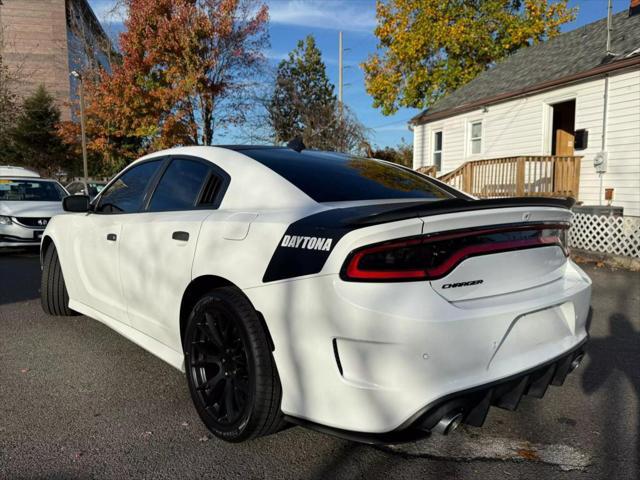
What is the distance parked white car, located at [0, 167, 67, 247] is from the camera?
8.94m

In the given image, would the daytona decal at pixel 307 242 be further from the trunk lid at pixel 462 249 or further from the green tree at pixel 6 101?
the green tree at pixel 6 101

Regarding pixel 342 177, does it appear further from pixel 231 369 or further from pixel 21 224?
pixel 21 224

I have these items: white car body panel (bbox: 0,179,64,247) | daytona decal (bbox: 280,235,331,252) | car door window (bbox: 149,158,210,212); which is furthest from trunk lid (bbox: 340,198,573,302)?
white car body panel (bbox: 0,179,64,247)

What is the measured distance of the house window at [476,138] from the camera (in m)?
15.9

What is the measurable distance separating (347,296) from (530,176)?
11.8 meters

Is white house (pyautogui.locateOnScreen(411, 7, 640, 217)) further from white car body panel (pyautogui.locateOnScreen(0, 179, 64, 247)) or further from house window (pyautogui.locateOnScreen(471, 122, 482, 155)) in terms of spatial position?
white car body panel (pyautogui.locateOnScreen(0, 179, 64, 247))

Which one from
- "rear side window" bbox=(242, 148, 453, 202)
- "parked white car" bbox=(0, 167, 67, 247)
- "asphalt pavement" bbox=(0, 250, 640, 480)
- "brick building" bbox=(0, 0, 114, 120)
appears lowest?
"asphalt pavement" bbox=(0, 250, 640, 480)

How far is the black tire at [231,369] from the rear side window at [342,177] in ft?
2.37

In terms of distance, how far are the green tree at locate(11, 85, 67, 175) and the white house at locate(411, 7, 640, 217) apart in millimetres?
24990

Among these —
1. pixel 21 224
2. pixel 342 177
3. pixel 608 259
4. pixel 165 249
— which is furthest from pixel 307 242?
pixel 21 224

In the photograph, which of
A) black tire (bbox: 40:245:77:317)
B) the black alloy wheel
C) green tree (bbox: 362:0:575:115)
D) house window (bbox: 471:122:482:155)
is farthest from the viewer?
green tree (bbox: 362:0:575:115)

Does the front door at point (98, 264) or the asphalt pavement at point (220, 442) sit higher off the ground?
the front door at point (98, 264)

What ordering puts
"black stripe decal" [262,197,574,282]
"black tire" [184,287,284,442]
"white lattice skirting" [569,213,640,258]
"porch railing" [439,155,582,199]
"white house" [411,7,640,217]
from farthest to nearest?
"porch railing" [439,155,582,199]
"white house" [411,7,640,217]
"white lattice skirting" [569,213,640,258]
"black tire" [184,287,284,442]
"black stripe decal" [262,197,574,282]

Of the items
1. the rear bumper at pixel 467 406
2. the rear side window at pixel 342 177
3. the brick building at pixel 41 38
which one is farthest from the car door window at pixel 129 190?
the brick building at pixel 41 38
